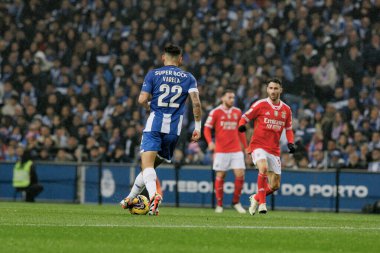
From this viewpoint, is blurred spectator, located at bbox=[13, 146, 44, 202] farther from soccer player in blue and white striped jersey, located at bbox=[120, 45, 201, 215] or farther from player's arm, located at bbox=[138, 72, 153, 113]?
player's arm, located at bbox=[138, 72, 153, 113]

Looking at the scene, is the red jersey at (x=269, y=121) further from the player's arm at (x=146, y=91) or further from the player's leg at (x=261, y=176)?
the player's arm at (x=146, y=91)

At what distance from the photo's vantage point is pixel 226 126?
20.0 meters

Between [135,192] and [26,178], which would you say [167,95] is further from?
[26,178]

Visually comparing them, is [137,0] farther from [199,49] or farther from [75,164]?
[75,164]

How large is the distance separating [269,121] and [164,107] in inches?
115

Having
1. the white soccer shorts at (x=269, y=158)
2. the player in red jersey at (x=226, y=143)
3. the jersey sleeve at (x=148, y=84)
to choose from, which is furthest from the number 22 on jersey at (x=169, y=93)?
the player in red jersey at (x=226, y=143)

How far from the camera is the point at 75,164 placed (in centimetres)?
2495

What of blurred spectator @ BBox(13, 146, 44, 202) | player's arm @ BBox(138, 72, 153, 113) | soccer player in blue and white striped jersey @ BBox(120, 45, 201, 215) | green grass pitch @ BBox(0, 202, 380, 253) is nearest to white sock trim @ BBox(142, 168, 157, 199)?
soccer player in blue and white striped jersey @ BBox(120, 45, 201, 215)

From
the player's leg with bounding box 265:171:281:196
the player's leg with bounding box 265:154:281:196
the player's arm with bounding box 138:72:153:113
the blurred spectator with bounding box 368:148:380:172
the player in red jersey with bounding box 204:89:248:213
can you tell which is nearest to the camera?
the player's arm with bounding box 138:72:153:113

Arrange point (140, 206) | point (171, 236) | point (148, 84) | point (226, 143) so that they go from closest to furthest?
point (171, 236)
point (148, 84)
point (140, 206)
point (226, 143)

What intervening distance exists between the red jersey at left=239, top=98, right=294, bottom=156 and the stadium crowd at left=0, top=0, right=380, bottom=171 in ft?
23.5

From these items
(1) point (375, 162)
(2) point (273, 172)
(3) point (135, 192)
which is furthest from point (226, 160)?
(3) point (135, 192)

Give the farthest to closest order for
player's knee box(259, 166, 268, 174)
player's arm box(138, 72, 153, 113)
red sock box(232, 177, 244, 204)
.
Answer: red sock box(232, 177, 244, 204)
player's knee box(259, 166, 268, 174)
player's arm box(138, 72, 153, 113)

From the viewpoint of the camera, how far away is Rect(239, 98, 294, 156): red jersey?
16.2m
